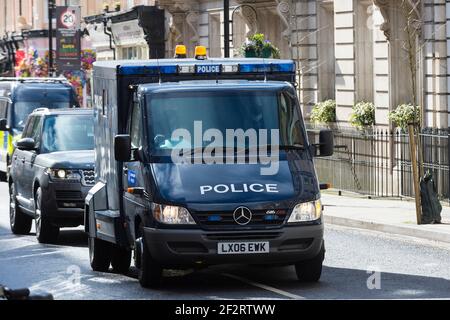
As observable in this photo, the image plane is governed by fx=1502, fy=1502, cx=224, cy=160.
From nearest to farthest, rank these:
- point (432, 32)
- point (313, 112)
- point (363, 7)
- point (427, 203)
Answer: point (427, 203)
point (432, 32)
point (363, 7)
point (313, 112)

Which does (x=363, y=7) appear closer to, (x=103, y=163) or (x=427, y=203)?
(x=427, y=203)

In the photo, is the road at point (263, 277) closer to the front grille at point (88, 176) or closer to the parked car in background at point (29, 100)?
the front grille at point (88, 176)

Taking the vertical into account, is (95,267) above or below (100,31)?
below

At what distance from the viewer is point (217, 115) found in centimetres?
1588

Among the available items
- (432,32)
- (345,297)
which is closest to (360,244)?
(345,297)

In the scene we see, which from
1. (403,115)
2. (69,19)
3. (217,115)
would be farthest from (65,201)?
(69,19)

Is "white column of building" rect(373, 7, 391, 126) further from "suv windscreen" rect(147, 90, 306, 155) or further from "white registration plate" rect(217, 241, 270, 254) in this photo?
"white registration plate" rect(217, 241, 270, 254)

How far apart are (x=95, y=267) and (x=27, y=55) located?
55.6 m

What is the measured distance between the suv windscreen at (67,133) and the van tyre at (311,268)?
7304 mm

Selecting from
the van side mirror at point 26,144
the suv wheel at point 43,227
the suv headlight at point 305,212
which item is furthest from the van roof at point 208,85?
the van side mirror at point 26,144

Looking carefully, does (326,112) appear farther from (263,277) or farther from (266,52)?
(263,277)

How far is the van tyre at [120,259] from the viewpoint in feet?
57.5

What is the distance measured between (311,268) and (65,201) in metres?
6.13
